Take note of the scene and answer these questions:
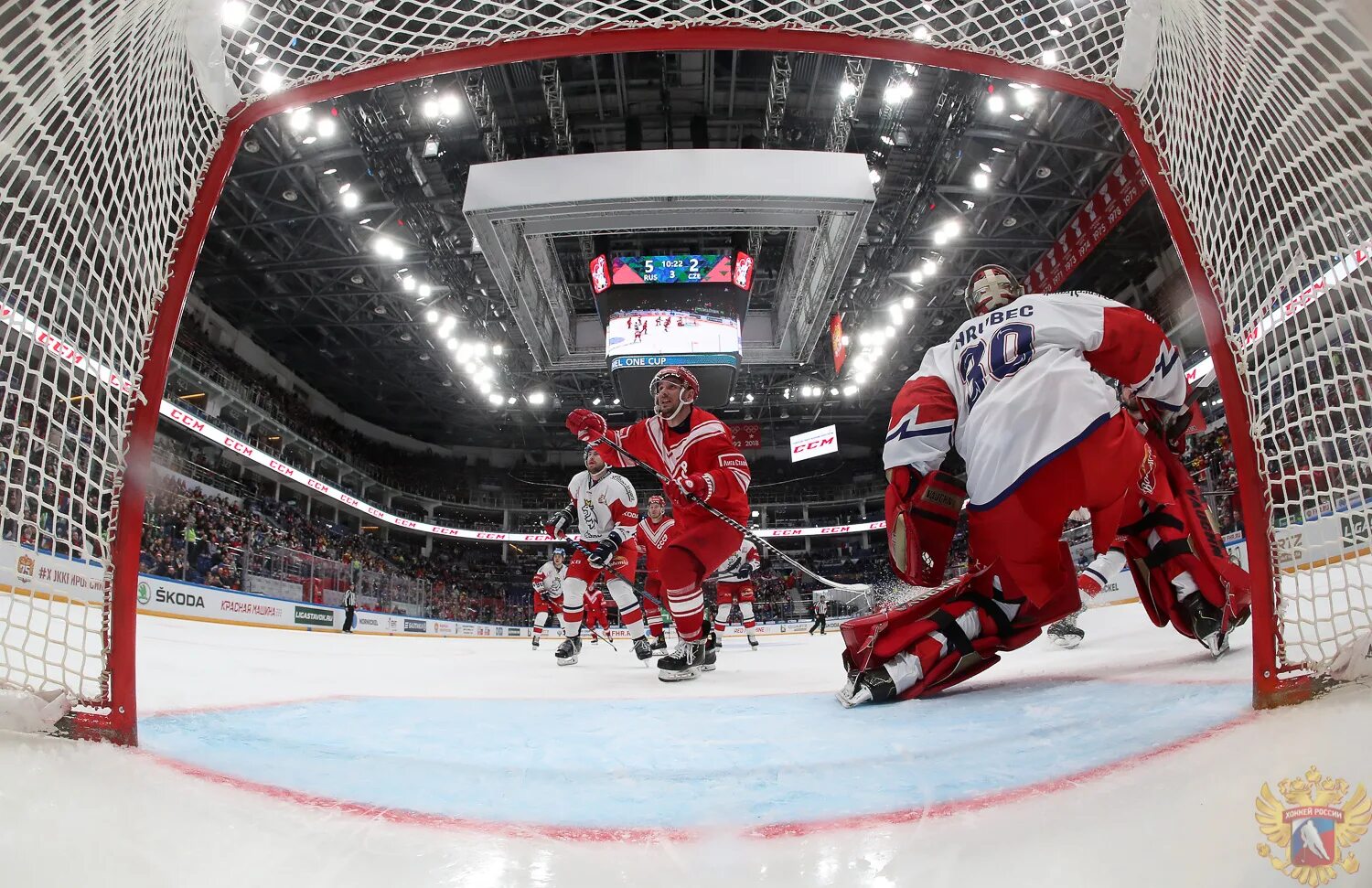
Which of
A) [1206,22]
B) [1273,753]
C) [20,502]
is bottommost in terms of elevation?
[1273,753]

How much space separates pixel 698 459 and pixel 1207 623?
2.14 m

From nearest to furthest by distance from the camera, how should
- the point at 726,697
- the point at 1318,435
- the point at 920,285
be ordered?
the point at 1318,435, the point at 726,697, the point at 920,285

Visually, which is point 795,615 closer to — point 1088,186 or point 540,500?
point 540,500

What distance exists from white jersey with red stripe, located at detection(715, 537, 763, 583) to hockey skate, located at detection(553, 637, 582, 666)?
207 centimetres

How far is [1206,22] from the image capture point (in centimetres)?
143

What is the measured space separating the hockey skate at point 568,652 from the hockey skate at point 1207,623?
4.08m

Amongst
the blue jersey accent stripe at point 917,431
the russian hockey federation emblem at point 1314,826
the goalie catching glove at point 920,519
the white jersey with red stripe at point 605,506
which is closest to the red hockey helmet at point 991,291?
the blue jersey accent stripe at point 917,431

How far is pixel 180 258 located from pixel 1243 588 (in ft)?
10.4

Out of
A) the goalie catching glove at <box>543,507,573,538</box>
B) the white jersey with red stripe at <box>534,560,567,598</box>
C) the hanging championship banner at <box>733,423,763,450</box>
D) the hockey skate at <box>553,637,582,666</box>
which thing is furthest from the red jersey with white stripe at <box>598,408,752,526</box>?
the hanging championship banner at <box>733,423,763,450</box>

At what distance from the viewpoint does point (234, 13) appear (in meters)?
1.70

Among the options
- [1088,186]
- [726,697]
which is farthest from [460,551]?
[726,697]

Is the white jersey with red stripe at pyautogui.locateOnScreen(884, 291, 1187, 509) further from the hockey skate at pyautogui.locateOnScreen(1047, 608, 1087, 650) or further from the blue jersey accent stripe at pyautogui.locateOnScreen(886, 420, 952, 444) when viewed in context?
the hockey skate at pyautogui.locateOnScreen(1047, 608, 1087, 650)

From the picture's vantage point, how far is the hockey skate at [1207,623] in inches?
83.4

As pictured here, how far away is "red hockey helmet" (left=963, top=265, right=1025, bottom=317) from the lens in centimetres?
212
